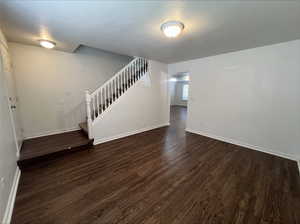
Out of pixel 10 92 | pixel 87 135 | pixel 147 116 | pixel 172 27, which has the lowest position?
pixel 87 135

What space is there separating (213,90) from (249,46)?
1.31 m

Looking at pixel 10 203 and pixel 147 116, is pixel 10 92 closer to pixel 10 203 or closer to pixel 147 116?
pixel 10 203

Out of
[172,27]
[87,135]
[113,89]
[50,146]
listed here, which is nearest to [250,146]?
[172,27]

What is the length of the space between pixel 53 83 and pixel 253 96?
17.8 feet

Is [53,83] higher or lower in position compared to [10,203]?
higher

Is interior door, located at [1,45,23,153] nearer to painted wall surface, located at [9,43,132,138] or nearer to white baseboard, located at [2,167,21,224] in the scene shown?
painted wall surface, located at [9,43,132,138]

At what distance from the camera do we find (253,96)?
3.03 m


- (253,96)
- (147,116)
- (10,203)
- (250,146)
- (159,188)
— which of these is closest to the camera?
(10,203)

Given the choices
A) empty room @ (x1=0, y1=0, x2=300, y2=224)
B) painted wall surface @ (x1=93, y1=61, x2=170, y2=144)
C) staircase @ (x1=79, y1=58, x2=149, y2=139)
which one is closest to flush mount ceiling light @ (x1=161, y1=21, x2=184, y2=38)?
empty room @ (x1=0, y1=0, x2=300, y2=224)

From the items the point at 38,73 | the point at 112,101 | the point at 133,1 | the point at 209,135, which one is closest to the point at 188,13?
the point at 133,1

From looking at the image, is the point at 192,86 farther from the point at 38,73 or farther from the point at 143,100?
the point at 38,73

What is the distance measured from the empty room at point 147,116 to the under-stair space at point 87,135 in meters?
0.03

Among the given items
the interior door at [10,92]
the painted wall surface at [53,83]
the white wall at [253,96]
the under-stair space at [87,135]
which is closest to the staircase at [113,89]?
the under-stair space at [87,135]

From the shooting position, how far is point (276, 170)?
2.28 meters
